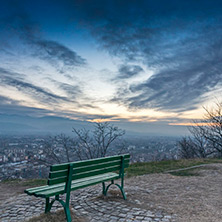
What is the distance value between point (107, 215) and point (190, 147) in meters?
20.4

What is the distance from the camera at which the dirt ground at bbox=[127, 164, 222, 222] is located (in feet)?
13.6

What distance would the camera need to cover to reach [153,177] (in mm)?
7879

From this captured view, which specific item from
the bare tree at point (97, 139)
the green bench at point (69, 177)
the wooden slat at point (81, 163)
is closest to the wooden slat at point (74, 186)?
the green bench at point (69, 177)

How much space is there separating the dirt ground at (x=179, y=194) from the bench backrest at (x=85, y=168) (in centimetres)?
98

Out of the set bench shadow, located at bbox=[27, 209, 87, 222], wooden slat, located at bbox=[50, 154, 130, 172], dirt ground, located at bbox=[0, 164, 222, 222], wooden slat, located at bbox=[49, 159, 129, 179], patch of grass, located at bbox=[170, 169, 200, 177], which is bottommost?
dirt ground, located at bbox=[0, 164, 222, 222]

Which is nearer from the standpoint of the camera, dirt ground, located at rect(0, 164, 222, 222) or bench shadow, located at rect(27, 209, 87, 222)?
bench shadow, located at rect(27, 209, 87, 222)

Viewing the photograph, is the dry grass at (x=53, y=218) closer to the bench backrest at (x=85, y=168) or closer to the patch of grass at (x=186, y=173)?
the bench backrest at (x=85, y=168)

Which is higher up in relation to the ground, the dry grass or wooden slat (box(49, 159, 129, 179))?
wooden slat (box(49, 159, 129, 179))

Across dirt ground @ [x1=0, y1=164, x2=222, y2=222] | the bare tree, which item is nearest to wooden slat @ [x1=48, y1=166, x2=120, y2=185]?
dirt ground @ [x1=0, y1=164, x2=222, y2=222]

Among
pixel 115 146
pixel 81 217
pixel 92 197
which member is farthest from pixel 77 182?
pixel 115 146

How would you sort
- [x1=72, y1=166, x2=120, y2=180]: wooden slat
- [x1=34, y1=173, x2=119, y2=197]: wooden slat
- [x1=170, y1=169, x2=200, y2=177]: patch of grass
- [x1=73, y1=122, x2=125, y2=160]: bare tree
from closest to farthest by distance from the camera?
[x1=34, y1=173, x2=119, y2=197]: wooden slat → [x1=72, y1=166, x2=120, y2=180]: wooden slat → [x1=170, y1=169, x2=200, y2=177]: patch of grass → [x1=73, y1=122, x2=125, y2=160]: bare tree

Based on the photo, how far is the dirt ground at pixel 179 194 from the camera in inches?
165

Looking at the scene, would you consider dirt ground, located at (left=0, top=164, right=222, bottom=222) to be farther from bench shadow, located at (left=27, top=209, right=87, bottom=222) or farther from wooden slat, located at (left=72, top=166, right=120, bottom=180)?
bench shadow, located at (left=27, top=209, right=87, bottom=222)

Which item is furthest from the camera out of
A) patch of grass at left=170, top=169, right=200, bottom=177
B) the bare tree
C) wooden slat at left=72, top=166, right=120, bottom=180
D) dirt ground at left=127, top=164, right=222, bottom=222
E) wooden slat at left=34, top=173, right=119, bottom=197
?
the bare tree
